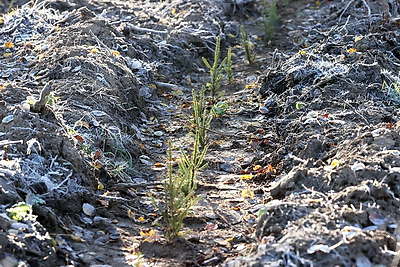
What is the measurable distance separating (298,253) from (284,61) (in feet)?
11.2

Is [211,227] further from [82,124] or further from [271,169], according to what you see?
[82,124]

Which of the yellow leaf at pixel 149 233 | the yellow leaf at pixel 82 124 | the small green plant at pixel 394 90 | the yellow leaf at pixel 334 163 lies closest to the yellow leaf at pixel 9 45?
the yellow leaf at pixel 82 124

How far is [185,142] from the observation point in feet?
15.5

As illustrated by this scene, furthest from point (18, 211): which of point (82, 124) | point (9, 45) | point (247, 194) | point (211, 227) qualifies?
point (9, 45)

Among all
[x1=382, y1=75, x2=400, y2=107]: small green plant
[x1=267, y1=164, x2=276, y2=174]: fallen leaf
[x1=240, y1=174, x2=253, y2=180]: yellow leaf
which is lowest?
[x1=240, y1=174, x2=253, y2=180]: yellow leaf

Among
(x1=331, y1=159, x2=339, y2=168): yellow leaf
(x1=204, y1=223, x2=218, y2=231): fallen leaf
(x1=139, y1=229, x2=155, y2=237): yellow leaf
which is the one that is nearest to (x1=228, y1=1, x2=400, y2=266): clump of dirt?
(x1=331, y1=159, x2=339, y2=168): yellow leaf

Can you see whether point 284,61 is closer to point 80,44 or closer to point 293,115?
point 293,115

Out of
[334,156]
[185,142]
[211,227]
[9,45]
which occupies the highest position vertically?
[9,45]

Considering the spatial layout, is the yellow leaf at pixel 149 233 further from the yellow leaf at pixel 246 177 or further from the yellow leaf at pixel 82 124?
the yellow leaf at pixel 82 124

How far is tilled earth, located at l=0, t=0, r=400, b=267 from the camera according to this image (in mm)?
2924

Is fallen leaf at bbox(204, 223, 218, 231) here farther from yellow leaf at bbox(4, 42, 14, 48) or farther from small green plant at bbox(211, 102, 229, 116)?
yellow leaf at bbox(4, 42, 14, 48)

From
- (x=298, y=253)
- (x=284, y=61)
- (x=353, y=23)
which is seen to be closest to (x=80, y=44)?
(x=284, y=61)

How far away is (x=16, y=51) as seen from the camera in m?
5.58

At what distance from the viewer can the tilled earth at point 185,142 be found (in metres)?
2.92
